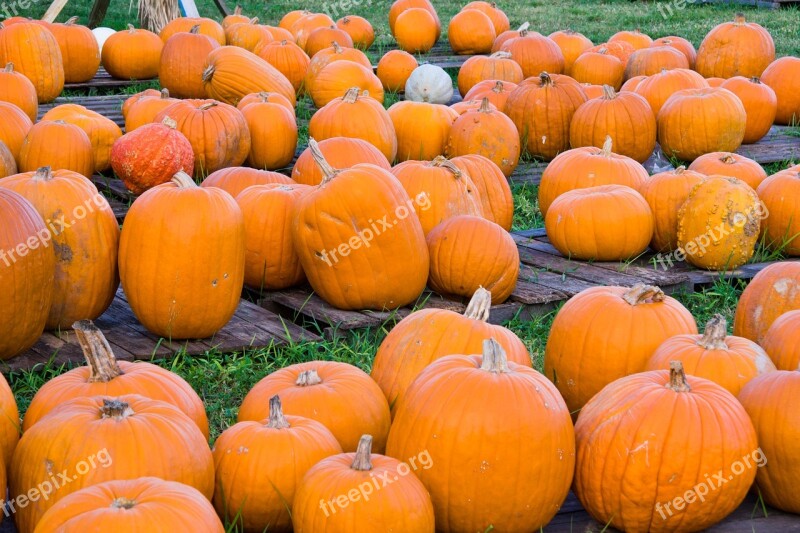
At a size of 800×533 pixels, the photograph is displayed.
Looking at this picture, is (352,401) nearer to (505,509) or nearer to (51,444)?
(505,509)

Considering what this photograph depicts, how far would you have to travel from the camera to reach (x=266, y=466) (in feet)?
8.65

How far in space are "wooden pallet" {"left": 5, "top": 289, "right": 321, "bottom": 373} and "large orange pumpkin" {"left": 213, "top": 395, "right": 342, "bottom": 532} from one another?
4.35 ft

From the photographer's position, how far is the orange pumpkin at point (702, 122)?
642 cm

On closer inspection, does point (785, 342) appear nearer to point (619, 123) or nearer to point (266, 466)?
point (266, 466)

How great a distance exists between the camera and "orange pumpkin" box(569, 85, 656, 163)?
646 cm

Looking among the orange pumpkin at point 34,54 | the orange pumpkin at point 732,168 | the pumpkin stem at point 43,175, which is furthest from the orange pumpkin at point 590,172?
the orange pumpkin at point 34,54

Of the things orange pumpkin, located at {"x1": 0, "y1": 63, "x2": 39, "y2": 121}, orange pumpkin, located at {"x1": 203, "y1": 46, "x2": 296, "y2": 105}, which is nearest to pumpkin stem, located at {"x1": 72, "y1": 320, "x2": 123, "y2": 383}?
orange pumpkin, located at {"x1": 0, "y1": 63, "x2": 39, "y2": 121}

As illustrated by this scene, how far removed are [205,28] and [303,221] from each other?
5346 millimetres

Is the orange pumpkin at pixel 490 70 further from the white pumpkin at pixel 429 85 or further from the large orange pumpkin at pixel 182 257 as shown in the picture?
the large orange pumpkin at pixel 182 257

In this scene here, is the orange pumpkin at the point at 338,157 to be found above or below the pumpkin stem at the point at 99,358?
below

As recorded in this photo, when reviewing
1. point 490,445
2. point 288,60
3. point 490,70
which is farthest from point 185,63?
point 490,445

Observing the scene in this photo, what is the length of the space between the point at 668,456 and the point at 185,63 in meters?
5.86

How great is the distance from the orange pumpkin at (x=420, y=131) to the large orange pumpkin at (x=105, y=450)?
406 cm

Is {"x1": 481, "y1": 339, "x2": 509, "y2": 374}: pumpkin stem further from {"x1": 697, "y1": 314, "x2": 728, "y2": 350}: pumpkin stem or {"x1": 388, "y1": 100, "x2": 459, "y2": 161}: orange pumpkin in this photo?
{"x1": 388, "y1": 100, "x2": 459, "y2": 161}: orange pumpkin
